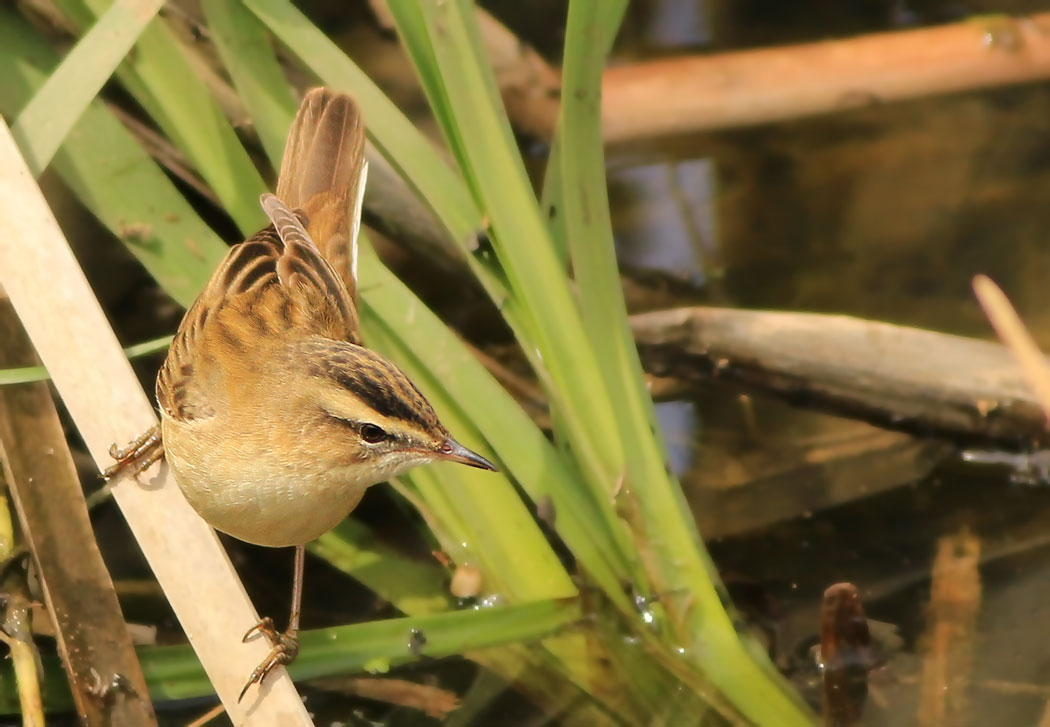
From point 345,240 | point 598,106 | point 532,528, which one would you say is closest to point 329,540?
point 532,528

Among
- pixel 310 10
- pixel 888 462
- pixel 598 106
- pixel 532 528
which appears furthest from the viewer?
pixel 310 10

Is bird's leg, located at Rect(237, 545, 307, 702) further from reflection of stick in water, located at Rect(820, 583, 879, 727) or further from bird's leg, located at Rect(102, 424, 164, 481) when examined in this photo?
reflection of stick in water, located at Rect(820, 583, 879, 727)

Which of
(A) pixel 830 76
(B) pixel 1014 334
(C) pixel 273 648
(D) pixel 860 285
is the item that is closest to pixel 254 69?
(C) pixel 273 648

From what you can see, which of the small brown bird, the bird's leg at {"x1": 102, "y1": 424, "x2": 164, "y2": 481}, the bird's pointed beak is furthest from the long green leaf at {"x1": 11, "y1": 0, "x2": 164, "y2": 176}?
the bird's pointed beak

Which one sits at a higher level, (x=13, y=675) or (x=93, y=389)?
(x=93, y=389)

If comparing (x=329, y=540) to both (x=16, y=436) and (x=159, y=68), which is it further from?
(x=159, y=68)

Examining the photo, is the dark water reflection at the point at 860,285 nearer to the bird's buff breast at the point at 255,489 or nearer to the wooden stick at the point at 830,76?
the wooden stick at the point at 830,76
